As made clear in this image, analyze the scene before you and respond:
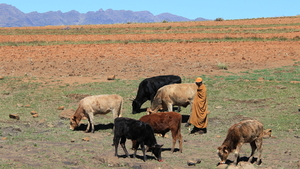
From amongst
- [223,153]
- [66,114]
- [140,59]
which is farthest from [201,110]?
[140,59]

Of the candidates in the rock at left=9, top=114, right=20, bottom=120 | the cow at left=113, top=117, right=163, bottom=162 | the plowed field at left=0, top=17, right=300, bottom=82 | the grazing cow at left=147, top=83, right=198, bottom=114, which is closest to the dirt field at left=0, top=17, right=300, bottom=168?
the plowed field at left=0, top=17, right=300, bottom=82

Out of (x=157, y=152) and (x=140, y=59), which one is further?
(x=140, y=59)

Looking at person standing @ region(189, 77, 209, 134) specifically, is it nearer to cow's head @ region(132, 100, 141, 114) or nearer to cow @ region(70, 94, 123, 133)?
cow @ region(70, 94, 123, 133)

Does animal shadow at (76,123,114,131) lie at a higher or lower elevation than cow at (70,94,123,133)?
lower

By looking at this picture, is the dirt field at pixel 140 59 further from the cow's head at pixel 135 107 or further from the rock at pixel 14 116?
the rock at pixel 14 116

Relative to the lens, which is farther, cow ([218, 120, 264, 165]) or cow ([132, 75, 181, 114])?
cow ([132, 75, 181, 114])

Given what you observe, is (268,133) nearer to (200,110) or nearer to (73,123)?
(200,110)

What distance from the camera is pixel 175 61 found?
105ft

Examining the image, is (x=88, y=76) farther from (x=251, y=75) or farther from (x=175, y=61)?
(x=251, y=75)

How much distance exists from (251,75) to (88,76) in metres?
10.4

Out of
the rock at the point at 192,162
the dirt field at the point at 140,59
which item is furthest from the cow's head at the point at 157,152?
the dirt field at the point at 140,59

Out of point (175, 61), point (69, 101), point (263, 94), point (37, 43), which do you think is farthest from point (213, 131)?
point (37, 43)

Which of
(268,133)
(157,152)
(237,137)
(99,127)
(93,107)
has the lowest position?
(99,127)

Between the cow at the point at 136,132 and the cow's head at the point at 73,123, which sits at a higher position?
the cow at the point at 136,132
